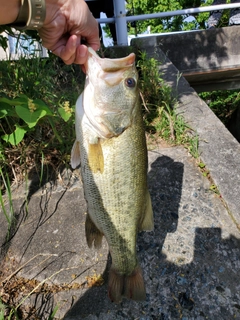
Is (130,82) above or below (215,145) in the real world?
above

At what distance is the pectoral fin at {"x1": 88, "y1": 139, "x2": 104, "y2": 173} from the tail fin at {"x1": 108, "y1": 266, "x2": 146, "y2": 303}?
0.72 m

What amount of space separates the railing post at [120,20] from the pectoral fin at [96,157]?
466cm

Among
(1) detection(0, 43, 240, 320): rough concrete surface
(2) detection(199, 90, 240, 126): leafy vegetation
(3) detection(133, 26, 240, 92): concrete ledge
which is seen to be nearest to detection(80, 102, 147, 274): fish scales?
(1) detection(0, 43, 240, 320): rough concrete surface

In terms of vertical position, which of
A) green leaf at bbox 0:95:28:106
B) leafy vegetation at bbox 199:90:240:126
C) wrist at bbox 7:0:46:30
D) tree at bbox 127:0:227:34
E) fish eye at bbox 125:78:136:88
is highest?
wrist at bbox 7:0:46:30

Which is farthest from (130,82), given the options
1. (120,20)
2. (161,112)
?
(120,20)

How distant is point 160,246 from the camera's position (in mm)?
2381

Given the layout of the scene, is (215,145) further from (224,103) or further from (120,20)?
(224,103)

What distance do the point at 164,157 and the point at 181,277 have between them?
1418 mm

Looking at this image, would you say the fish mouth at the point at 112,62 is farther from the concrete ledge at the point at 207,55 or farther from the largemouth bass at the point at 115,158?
the concrete ledge at the point at 207,55

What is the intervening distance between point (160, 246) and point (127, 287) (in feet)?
1.77

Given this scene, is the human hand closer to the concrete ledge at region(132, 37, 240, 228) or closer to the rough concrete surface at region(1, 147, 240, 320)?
the rough concrete surface at region(1, 147, 240, 320)

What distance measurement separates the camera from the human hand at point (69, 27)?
1.85m

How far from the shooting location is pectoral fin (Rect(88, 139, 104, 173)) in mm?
1788

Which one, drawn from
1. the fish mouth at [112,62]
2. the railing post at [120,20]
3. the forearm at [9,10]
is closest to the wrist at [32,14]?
the forearm at [9,10]
